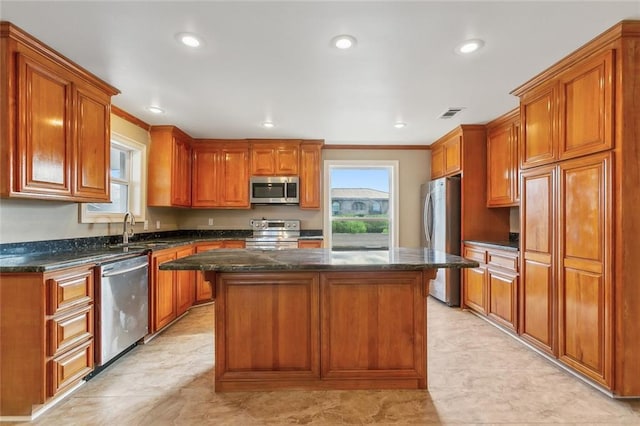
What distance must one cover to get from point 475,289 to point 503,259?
0.77 metres

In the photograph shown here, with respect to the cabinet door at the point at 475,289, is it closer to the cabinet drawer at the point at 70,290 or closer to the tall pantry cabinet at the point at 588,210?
the tall pantry cabinet at the point at 588,210

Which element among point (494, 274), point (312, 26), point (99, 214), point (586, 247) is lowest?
point (494, 274)

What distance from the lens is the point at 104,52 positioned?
2264 mm

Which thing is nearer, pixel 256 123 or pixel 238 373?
pixel 238 373

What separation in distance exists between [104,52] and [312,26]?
1554 mm

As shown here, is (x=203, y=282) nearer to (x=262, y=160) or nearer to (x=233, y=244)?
(x=233, y=244)

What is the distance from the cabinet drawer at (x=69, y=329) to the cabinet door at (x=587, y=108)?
381 centimetres

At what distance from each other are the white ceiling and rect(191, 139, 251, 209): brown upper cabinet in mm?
1310

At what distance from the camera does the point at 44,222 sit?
257 centimetres

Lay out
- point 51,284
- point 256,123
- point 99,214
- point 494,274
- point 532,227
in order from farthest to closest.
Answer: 1. point 256,123
2. point 494,274
3. point 99,214
4. point 532,227
5. point 51,284

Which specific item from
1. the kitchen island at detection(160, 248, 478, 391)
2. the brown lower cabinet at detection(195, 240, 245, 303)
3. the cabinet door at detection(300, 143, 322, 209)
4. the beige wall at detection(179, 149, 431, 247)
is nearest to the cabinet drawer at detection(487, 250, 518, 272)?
the kitchen island at detection(160, 248, 478, 391)

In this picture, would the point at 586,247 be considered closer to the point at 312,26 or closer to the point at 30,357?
the point at 312,26

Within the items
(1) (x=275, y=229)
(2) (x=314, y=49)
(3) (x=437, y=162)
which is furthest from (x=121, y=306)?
(3) (x=437, y=162)

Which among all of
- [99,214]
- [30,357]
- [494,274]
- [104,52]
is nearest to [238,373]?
[30,357]
